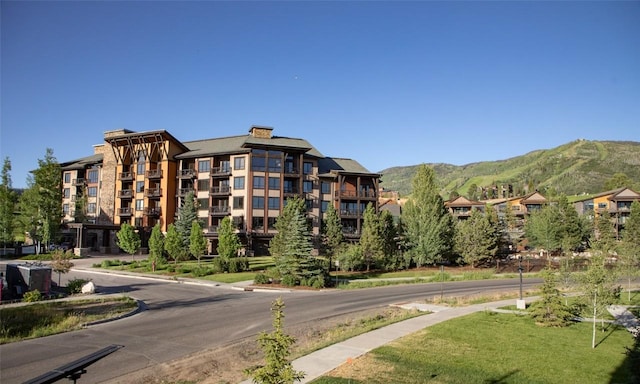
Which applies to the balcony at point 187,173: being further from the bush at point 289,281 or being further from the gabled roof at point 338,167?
the bush at point 289,281

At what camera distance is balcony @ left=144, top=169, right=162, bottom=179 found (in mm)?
67938

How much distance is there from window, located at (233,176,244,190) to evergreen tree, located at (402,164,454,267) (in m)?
23.2

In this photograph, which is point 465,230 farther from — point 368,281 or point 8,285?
point 8,285

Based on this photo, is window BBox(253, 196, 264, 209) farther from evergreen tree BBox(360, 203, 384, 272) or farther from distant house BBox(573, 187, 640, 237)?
distant house BBox(573, 187, 640, 237)

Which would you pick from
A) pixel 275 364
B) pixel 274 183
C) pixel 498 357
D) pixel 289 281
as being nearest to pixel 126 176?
pixel 274 183

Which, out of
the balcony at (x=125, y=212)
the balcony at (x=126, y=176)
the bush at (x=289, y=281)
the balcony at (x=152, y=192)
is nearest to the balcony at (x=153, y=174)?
the balcony at (x=152, y=192)

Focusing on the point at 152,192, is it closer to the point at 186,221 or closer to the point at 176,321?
the point at 186,221

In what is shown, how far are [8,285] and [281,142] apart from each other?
4134cm

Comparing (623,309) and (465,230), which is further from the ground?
(465,230)

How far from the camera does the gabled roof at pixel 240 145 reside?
62781 mm

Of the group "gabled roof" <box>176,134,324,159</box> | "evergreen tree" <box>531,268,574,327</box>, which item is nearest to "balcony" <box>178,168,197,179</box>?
"gabled roof" <box>176,134,324,159</box>

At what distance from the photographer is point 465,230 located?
54.2 m

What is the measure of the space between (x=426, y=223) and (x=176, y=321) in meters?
36.8

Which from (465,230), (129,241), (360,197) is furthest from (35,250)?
(465,230)
